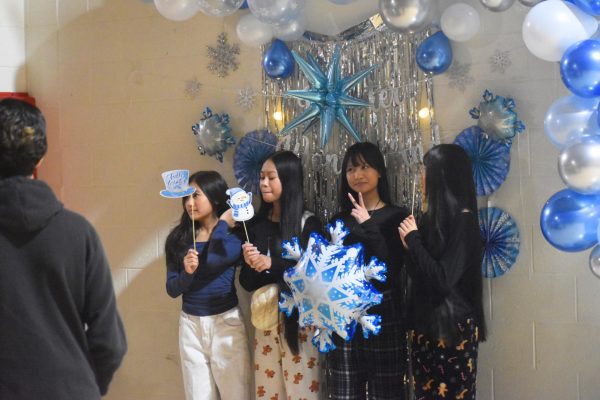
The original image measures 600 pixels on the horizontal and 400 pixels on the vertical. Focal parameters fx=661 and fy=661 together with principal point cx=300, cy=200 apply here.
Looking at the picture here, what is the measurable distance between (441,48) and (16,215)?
Answer: 1.83 meters

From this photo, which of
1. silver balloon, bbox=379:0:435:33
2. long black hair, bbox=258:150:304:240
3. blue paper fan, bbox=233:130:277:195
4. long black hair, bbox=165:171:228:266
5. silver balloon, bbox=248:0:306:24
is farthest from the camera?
blue paper fan, bbox=233:130:277:195

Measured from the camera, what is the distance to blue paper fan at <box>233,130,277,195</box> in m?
3.06

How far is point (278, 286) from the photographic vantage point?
9.20ft

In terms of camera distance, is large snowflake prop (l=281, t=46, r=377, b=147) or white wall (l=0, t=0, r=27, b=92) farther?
white wall (l=0, t=0, r=27, b=92)

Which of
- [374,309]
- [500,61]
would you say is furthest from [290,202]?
[500,61]

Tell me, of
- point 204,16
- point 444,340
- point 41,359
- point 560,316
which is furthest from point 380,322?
point 204,16

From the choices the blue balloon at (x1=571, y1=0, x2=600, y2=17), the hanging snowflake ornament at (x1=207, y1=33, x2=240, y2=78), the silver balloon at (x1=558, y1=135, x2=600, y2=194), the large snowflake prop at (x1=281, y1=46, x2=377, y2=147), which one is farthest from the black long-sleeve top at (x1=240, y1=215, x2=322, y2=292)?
the blue balloon at (x1=571, y1=0, x2=600, y2=17)

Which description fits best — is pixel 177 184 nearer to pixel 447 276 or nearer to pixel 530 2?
pixel 447 276

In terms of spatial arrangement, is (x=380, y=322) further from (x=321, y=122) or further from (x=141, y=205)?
(x=141, y=205)

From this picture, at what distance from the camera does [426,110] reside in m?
2.89

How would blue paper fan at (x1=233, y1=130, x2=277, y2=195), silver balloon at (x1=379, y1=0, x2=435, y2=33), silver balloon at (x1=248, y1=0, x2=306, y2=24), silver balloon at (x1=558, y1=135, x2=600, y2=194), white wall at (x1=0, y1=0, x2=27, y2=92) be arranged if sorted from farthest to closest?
white wall at (x1=0, y1=0, x2=27, y2=92)
blue paper fan at (x1=233, y1=130, x2=277, y2=195)
silver balloon at (x1=248, y1=0, x2=306, y2=24)
silver balloon at (x1=379, y1=0, x2=435, y2=33)
silver balloon at (x1=558, y1=135, x2=600, y2=194)

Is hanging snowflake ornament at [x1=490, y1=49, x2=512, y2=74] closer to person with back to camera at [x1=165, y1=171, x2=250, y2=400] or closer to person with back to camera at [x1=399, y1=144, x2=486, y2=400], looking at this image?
person with back to camera at [x1=399, y1=144, x2=486, y2=400]

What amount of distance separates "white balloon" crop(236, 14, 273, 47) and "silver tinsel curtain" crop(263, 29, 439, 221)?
17 centimetres

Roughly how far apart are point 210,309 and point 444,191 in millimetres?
1124
